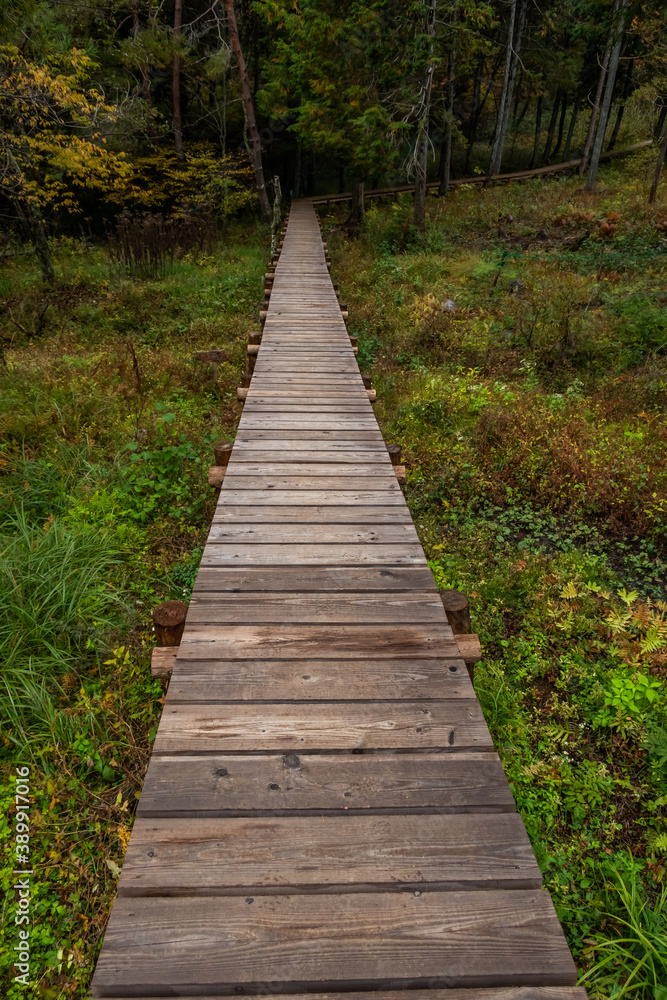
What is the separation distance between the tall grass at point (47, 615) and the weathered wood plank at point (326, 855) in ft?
5.80

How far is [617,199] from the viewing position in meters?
18.3

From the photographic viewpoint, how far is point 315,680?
7.65ft

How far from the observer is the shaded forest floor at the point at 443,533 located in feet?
8.78

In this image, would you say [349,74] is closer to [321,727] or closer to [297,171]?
[297,171]

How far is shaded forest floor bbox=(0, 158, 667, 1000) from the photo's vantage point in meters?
2.68

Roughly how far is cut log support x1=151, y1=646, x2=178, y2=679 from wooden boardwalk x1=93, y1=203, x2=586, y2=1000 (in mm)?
44

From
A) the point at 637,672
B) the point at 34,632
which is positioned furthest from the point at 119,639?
the point at 637,672

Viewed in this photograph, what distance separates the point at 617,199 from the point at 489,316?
13263 mm

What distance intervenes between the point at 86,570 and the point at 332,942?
10.5 feet

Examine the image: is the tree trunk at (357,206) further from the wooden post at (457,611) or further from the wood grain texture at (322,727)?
the wood grain texture at (322,727)

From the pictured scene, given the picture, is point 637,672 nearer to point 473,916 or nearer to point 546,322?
point 473,916

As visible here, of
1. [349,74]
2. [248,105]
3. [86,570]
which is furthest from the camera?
[248,105]

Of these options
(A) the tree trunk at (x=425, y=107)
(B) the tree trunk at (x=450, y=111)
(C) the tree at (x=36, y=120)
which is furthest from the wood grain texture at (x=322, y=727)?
(B) the tree trunk at (x=450, y=111)

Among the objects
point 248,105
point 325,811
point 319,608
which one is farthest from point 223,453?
point 248,105
